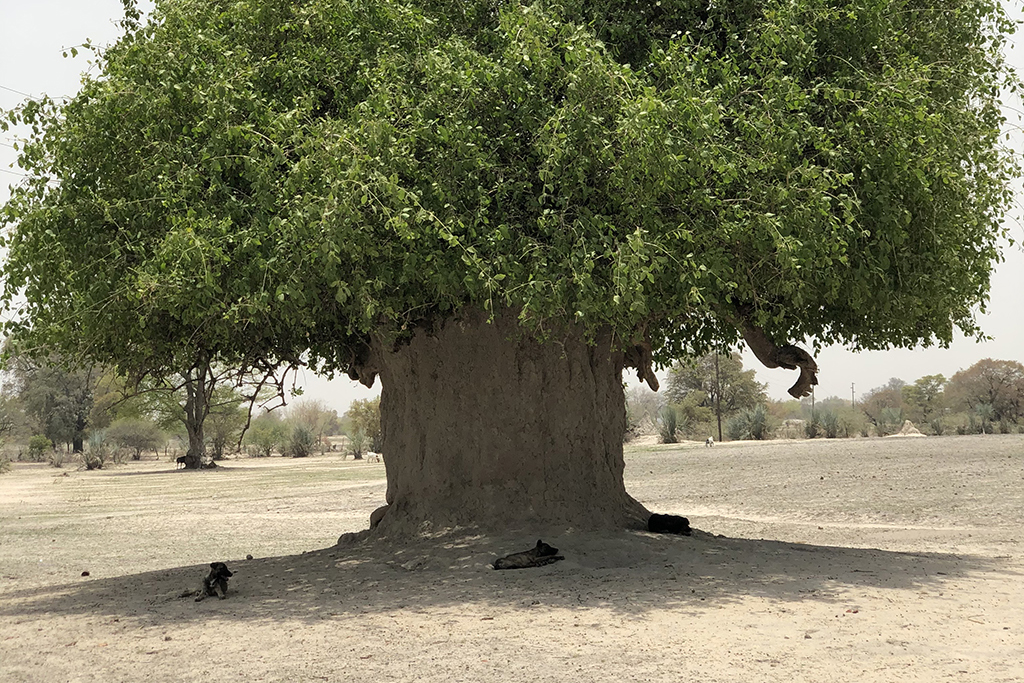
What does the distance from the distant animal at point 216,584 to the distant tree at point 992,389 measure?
39296mm

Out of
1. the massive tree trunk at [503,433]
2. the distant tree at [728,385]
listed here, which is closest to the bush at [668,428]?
the distant tree at [728,385]

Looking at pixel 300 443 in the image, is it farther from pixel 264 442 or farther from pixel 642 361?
pixel 642 361

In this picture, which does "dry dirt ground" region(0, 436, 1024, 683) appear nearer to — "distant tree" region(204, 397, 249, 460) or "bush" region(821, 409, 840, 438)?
"bush" region(821, 409, 840, 438)

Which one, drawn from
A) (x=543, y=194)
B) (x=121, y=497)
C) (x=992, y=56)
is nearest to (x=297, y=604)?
(x=543, y=194)

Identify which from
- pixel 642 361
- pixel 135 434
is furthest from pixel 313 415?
pixel 642 361

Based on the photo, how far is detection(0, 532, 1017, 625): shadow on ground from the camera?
28.9ft

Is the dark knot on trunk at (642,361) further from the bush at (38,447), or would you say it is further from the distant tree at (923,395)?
the distant tree at (923,395)

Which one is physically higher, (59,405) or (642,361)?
(59,405)

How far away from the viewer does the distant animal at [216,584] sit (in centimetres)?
956

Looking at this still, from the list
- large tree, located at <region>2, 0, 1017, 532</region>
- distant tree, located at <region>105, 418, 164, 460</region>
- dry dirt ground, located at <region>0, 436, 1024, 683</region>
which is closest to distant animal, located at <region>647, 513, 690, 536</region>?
dry dirt ground, located at <region>0, 436, 1024, 683</region>

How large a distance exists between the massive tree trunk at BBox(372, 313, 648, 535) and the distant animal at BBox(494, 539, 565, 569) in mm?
907

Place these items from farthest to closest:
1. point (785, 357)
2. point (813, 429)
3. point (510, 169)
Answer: point (813, 429), point (785, 357), point (510, 169)

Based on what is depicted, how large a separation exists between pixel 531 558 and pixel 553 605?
59.4 inches

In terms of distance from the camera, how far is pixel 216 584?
9.61 m
